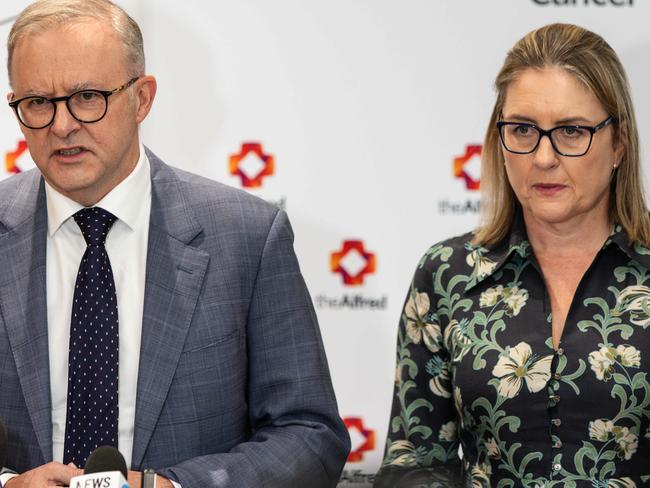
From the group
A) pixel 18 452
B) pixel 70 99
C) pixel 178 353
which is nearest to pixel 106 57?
pixel 70 99

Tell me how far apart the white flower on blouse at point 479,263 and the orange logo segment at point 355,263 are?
69cm

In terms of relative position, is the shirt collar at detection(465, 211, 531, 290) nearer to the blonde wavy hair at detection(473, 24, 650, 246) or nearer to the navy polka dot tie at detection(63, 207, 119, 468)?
the blonde wavy hair at detection(473, 24, 650, 246)

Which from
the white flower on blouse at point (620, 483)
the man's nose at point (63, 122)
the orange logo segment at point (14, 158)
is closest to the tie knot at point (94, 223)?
the man's nose at point (63, 122)

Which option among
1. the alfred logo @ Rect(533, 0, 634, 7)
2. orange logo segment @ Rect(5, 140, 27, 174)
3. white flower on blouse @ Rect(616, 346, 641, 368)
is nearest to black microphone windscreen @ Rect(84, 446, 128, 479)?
white flower on blouse @ Rect(616, 346, 641, 368)

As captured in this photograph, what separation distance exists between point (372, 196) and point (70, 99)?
1.26 metres

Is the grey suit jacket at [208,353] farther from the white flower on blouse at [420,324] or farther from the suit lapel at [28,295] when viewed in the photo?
the white flower on blouse at [420,324]

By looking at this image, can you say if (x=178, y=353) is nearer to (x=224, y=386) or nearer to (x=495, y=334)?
(x=224, y=386)

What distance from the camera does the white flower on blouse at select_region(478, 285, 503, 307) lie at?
8.95 ft

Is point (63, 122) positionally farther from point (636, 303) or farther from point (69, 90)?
point (636, 303)

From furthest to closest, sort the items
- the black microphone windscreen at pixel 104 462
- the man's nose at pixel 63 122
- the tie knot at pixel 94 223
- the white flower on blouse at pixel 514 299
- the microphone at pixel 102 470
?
the white flower on blouse at pixel 514 299 → the tie knot at pixel 94 223 → the man's nose at pixel 63 122 → the black microphone windscreen at pixel 104 462 → the microphone at pixel 102 470

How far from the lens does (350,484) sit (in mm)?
3482

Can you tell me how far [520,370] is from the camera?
261 centimetres

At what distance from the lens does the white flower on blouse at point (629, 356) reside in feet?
8.34

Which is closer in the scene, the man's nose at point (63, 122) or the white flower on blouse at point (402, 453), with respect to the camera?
the man's nose at point (63, 122)
